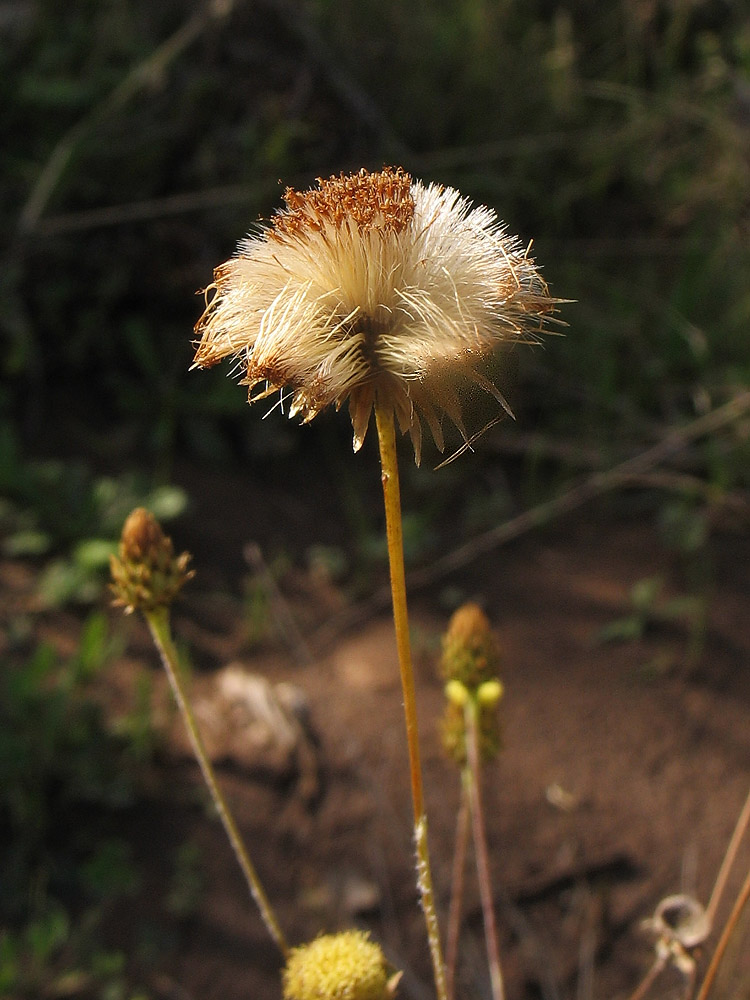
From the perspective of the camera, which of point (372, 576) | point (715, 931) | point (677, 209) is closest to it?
point (715, 931)

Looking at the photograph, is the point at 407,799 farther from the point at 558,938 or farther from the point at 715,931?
the point at 715,931

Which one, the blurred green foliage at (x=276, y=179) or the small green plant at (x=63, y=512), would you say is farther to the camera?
the blurred green foliage at (x=276, y=179)

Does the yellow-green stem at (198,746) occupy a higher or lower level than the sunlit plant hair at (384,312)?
lower

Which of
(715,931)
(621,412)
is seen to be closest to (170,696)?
(715,931)

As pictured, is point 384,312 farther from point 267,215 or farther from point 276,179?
point 267,215

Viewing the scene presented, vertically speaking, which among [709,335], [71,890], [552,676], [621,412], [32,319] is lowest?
[71,890]

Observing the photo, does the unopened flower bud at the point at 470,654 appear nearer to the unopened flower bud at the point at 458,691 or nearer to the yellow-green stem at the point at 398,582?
the unopened flower bud at the point at 458,691

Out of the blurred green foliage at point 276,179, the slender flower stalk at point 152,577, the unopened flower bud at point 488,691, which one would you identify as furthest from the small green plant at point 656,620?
the slender flower stalk at point 152,577
